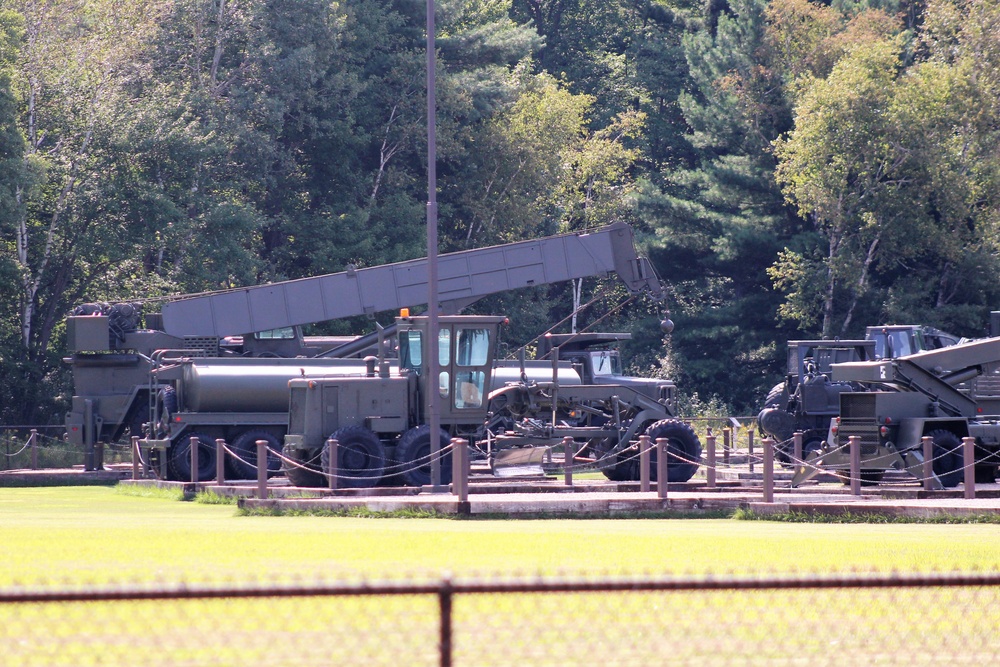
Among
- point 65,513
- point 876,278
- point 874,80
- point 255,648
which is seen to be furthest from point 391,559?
point 876,278

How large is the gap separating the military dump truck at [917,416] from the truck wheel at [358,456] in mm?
7208

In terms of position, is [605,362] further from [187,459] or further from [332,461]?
[332,461]

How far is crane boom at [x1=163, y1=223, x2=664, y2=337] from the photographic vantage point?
106 feet

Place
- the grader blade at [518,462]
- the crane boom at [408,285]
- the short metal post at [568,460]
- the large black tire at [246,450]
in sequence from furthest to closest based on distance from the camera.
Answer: the crane boom at [408,285] < the large black tire at [246,450] < the grader blade at [518,462] < the short metal post at [568,460]

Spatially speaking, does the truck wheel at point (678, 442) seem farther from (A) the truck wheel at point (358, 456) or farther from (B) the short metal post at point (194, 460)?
(B) the short metal post at point (194, 460)

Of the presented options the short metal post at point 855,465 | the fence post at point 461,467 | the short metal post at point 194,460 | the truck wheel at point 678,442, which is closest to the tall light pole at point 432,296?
the fence post at point 461,467

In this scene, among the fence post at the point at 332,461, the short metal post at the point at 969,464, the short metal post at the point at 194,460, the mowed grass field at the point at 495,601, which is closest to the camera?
the mowed grass field at the point at 495,601

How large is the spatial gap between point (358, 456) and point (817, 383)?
12.6m

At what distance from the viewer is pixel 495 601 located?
10492mm

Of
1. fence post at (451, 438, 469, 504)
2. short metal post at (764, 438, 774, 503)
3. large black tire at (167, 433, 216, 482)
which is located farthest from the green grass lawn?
large black tire at (167, 433, 216, 482)

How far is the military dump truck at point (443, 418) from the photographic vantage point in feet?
82.1

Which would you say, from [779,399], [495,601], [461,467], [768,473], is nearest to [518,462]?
[461,467]

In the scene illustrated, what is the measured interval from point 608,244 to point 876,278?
76.3ft

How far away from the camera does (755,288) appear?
6178cm
